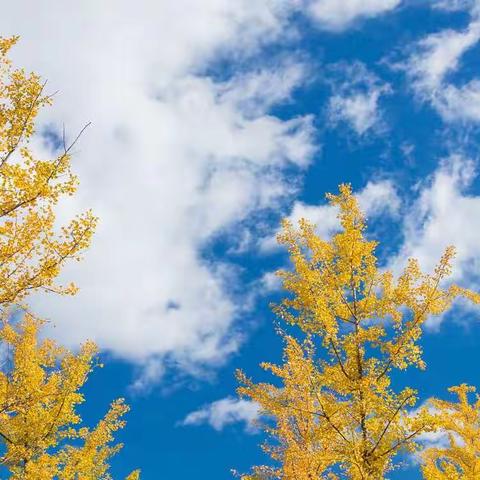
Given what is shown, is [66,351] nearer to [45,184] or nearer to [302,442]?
[302,442]

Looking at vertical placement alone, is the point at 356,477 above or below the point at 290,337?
below

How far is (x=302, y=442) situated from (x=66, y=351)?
675cm

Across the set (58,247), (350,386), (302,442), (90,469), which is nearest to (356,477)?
(350,386)

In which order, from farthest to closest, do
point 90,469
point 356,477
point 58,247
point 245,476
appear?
1. point 90,469
2. point 245,476
3. point 356,477
4. point 58,247

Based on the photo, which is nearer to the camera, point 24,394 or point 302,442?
point 24,394

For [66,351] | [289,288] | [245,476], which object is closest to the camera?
[289,288]

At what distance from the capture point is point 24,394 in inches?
296

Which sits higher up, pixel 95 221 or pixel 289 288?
pixel 289 288

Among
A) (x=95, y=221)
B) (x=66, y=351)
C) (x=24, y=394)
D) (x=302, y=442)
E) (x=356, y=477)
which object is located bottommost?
(x=24, y=394)

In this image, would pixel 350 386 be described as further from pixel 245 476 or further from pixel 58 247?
pixel 58 247

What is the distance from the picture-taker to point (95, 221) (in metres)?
7.24

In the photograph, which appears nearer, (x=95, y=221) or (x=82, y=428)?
(x=95, y=221)

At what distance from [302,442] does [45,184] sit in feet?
27.7

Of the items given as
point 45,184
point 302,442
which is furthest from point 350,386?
point 45,184
